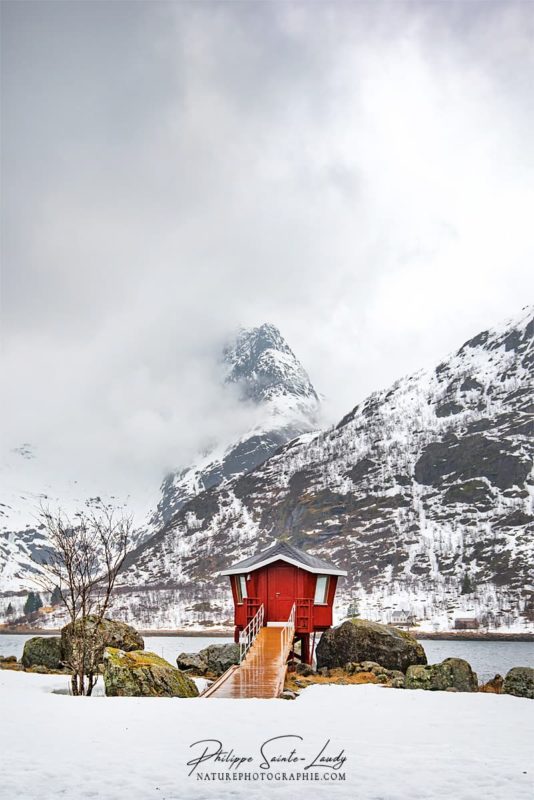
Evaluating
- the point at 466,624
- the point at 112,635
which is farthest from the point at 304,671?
the point at 466,624

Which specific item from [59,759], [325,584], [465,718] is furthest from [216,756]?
[325,584]

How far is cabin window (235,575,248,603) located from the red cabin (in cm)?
10

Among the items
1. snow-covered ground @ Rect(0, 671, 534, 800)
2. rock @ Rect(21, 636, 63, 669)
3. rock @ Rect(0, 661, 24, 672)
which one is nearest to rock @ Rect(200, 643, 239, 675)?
rock @ Rect(21, 636, 63, 669)

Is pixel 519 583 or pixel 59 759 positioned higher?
pixel 519 583

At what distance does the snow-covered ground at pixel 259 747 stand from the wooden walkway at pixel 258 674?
6.78ft

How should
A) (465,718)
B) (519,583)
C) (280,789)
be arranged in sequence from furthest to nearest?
(519,583) < (465,718) < (280,789)

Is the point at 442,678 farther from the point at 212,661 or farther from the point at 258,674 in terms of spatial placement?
the point at 212,661

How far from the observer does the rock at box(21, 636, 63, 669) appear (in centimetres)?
3294

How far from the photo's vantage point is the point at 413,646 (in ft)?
115

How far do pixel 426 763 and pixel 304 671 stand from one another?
2049 cm

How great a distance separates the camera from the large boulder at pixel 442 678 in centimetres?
2559

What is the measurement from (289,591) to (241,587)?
380 centimetres

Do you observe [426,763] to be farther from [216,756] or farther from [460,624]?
[460,624]

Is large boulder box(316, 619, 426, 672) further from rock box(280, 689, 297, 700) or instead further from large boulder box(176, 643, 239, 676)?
rock box(280, 689, 297, 700)
